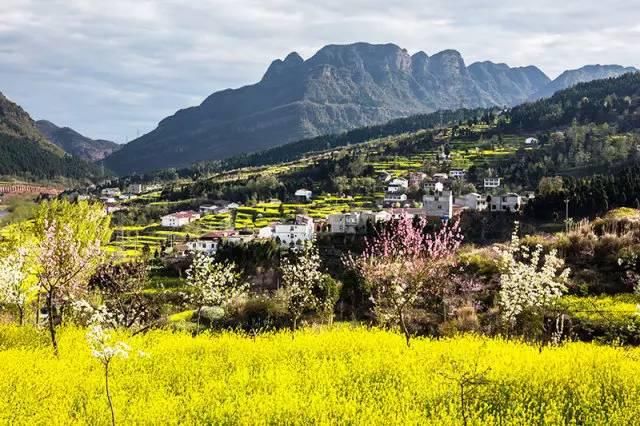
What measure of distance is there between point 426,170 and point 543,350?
402 ft

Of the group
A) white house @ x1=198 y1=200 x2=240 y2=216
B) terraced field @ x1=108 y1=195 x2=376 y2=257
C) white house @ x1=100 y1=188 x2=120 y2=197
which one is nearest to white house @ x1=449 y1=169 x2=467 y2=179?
terraced field @ x1=108 y1=195 x2=376 y2=257

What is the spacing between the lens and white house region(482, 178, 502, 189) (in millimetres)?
111450

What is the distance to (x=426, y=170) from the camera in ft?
437

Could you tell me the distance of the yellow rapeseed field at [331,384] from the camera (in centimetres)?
887

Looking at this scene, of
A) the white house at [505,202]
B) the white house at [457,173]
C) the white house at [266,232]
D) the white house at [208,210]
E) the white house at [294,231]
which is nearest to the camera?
the white house at [294,231]

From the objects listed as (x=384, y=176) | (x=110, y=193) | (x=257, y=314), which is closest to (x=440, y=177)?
(x=384, y=176)

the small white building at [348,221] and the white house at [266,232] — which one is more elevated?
the small white building at [348,221]

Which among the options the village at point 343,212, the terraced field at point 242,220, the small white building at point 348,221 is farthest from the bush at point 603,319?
the terraced field at point 242,220

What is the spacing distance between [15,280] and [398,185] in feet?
320

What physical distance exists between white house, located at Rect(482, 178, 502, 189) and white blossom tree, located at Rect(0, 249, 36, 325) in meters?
99.3

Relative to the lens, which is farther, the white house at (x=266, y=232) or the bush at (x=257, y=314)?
the white house at (x=266, y=232)

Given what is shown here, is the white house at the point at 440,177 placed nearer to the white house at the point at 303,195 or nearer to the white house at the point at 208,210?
the white house at the point at 303,195

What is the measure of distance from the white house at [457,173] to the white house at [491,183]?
8.24 meters

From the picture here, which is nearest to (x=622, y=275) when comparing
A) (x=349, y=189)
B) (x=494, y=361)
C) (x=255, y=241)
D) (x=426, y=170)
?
(x=494, y=361)
